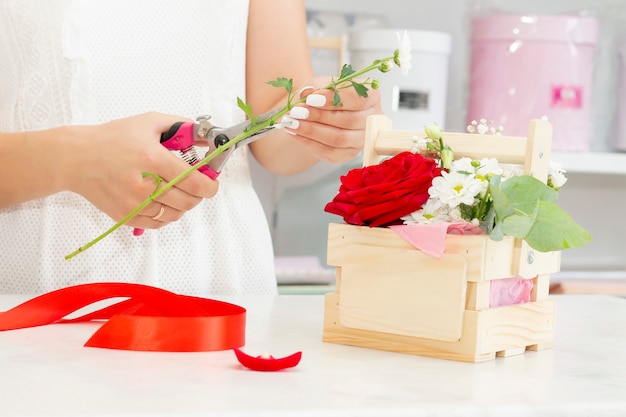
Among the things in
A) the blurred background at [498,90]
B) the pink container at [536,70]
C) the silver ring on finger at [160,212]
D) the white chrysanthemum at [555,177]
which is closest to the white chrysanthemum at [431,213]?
the white chrysanthemum at [555,177]

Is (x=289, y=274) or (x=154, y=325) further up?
(x=154, y=325)

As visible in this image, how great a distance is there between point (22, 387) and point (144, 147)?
1.23 feet

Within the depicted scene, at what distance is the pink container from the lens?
179cm

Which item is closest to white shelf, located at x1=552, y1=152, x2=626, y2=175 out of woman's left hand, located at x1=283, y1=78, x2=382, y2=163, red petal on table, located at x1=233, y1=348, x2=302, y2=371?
woman's left hand, located at x1=283, y1=78, x2=382, y2=163

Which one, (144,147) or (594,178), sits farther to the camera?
(594,178)

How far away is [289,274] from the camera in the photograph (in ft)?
5.61

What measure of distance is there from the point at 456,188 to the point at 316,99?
184 mm

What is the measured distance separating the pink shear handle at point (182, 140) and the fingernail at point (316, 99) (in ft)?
0.43

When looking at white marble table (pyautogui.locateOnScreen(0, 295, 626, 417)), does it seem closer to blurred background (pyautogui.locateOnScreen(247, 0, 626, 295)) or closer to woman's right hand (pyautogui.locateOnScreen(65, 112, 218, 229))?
woman's right hand (pyautogui.locateOnScreen(65, 112, 218, 229))

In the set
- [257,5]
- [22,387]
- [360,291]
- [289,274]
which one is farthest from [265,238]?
[22,387]

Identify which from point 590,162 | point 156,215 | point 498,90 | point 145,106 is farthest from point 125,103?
point 590,162

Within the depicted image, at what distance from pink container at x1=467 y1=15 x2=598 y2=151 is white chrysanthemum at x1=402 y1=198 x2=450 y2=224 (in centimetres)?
115

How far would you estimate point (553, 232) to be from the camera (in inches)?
25.9

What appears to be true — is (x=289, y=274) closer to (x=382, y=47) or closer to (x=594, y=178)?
(x=382, y=47)
